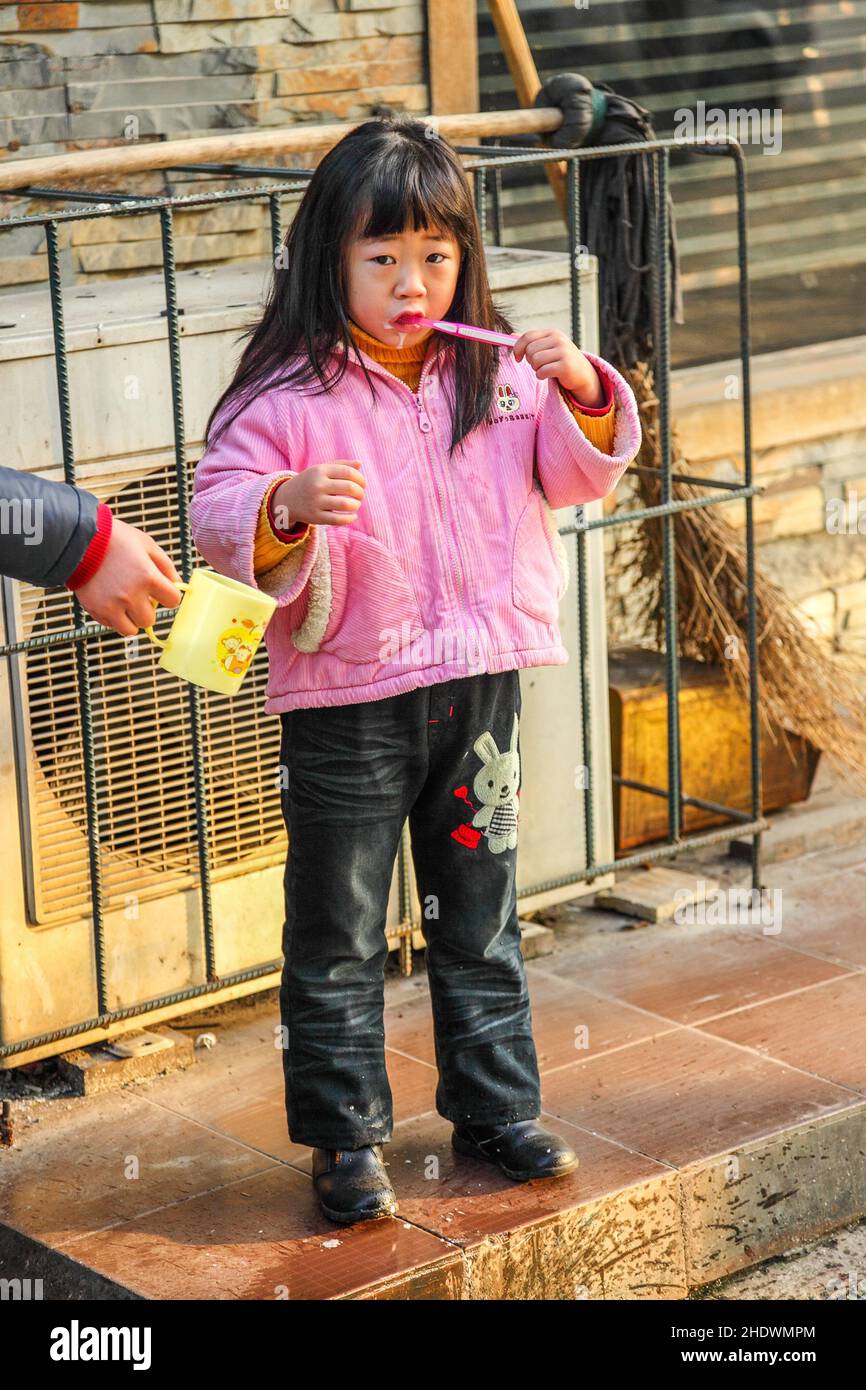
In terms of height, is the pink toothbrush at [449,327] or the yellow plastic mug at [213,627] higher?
the pink toothbrush at [449,327]

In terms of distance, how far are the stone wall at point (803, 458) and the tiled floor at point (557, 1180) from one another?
6.26 feet

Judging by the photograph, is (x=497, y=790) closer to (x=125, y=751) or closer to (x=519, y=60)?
(x=125, y=751)

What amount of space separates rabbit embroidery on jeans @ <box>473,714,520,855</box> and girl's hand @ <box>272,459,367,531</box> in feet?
1.74

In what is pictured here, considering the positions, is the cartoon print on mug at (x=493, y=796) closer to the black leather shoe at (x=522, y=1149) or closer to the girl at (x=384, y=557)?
the girl at (x=384, y=557)

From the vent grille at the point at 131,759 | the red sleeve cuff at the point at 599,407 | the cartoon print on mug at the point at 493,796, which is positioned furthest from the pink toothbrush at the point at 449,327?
the vent grille at the point at 131,759

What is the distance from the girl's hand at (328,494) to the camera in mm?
2676

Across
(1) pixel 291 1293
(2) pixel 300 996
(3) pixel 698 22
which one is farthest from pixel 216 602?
(3) pixel 698 22

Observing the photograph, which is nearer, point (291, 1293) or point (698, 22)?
point (291, 1293)

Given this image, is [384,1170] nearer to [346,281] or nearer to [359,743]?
[359,743]

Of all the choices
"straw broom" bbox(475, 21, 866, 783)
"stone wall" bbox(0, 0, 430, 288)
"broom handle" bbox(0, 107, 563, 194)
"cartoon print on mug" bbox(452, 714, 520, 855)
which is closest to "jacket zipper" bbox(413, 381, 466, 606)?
A: "cartoon print on mug" bbox(452, 714, 520, 855)

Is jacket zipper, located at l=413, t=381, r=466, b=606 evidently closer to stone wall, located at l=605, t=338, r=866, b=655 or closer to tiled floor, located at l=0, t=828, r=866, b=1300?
tiled floor, located at l=0, t=828, r=866, b=1300

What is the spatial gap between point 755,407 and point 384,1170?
10.4ft

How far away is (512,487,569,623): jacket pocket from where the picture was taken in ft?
9.91

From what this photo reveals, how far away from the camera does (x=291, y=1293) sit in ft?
9.66
